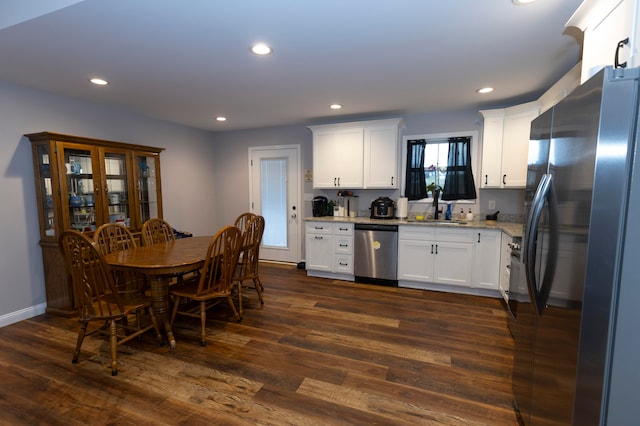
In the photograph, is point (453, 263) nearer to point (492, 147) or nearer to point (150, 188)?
point (492, 147)

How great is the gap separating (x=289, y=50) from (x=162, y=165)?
10.4 feet

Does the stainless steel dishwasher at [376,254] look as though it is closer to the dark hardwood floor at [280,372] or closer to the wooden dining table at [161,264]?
the dark hardwood floor at [280,372]

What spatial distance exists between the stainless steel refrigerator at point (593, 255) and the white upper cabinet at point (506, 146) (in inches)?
94.7

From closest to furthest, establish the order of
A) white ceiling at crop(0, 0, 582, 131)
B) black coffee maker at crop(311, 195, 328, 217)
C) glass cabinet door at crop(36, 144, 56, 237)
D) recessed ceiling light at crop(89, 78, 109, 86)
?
white ceiling at crop(0, 0, 582, 131)
recessed ceiling light at crop(89, 78, 109, 86)
glass cabinet door at crop(36, 144, 56, 237)
black coffee maker at crop(311, 195, 328, 217)

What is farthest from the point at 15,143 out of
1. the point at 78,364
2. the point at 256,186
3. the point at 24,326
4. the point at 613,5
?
the point at 613,5

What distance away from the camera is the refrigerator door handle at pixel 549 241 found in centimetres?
125

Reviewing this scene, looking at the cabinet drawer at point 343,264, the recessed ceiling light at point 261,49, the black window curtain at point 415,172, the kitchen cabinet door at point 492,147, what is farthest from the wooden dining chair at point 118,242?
the kitchen cabinet door at point 492,147

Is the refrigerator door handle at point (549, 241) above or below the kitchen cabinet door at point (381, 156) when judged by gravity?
below

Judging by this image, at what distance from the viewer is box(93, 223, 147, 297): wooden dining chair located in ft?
9.23

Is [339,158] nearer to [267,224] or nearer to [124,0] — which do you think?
[267,224]

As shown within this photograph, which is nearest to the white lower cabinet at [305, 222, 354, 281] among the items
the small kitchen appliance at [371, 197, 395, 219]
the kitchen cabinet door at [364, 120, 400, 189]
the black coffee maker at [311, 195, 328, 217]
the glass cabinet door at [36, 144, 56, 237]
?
the black coffee maker at [311, 195, 328, 217]

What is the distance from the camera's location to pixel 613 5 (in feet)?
4.22

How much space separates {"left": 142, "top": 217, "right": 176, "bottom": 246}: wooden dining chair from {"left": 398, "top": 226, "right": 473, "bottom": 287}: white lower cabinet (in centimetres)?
286

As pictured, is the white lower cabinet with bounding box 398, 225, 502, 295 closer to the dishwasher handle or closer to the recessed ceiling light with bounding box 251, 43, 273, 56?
the dishwasher handle
